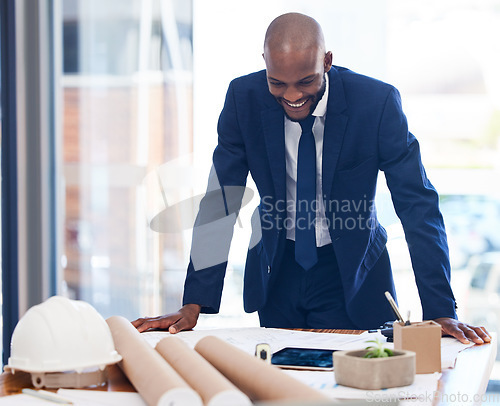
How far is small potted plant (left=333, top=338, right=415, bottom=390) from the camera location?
1054 millimetres

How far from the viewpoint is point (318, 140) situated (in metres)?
1.87

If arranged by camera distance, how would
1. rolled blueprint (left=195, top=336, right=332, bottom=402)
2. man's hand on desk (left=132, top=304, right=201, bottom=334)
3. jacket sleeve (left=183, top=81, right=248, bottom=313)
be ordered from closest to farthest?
rolled blueprint (left=195, top=336, right=332, bottom=402) < man's hand on desk (left=132, top=304, right=201, bottom=334) < jacket sleeve (left=183, top=81, right=248, bottom=313)

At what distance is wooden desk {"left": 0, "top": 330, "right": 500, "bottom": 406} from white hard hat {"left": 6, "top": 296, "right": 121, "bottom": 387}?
0.05 meters

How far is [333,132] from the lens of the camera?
5.98ft

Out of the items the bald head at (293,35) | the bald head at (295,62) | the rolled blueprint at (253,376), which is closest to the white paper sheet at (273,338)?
the rolled blueprint at (253,376)

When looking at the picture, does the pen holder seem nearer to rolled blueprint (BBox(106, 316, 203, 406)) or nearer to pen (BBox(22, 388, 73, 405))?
rolled blueprint (BBox(106, 316, 203, 406))

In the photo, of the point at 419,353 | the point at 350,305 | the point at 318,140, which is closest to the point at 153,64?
the point at 318,140

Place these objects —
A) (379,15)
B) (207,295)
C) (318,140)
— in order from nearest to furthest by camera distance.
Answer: (207,295) → (318,140) → (379,15)

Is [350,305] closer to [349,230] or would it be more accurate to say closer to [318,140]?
[349,230]

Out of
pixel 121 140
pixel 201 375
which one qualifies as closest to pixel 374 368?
pixel 201 375

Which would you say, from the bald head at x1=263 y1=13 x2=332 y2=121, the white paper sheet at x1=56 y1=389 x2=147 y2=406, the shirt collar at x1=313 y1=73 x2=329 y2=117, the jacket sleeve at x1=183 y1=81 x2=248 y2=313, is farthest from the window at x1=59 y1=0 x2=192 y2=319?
the white paper sheet at x1=56 y1=389 x2=147 y2=406

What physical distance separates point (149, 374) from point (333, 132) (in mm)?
1016

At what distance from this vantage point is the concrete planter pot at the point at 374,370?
3.46 feet

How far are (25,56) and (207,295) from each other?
8.22 ft
